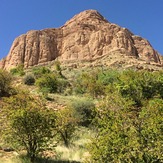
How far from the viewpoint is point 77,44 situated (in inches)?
2982

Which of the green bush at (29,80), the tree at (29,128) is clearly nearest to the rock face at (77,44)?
the green bush at (29,80)

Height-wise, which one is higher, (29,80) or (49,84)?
(29,80)

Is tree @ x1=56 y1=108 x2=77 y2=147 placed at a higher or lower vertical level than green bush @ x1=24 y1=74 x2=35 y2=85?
lower

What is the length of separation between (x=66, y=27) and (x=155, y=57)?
27.0 metres

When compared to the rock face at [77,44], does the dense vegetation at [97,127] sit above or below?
below

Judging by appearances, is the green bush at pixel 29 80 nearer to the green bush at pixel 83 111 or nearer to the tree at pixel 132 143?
the green bush at pixel 83 111

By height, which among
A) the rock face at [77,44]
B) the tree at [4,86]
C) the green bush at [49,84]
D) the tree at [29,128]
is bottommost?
the tree at [29,128]

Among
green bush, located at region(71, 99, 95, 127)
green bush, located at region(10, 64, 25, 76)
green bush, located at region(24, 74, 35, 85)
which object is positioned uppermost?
green bush, located at region(10, 64, 25, 76)

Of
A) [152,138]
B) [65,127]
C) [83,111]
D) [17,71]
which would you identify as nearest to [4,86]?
[83,111]

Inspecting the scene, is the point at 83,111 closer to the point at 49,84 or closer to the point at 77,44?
the point at 49,84

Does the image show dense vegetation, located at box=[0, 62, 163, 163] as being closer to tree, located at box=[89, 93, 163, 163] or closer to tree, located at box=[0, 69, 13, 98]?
tree, located at box=[89, 93, 163, 163]

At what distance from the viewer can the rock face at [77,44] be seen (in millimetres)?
71812

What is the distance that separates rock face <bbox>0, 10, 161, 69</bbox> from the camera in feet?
236

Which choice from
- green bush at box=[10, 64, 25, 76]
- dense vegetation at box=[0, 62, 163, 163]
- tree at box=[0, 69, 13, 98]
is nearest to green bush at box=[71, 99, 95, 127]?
dense vegetation at box=[0, 62, 163, 163]
